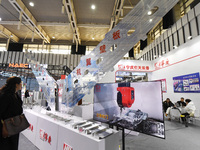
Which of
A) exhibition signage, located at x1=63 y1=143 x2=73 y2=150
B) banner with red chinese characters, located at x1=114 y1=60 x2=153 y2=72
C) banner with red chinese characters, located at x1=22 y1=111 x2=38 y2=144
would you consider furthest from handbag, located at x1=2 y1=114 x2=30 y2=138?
banner with red chinese characters, located at x1=114 y1=60 x2=153 y2=72

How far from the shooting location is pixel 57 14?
7.14 metres

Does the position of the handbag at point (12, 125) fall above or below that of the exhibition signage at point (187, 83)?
below

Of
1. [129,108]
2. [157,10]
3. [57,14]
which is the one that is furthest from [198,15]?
[57,14]

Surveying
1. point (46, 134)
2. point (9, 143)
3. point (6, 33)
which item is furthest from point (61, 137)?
point (6, 33)

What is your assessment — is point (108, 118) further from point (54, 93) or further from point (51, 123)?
point (54, 93)

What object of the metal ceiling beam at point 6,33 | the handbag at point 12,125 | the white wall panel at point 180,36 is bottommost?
the handbag at point 12,125

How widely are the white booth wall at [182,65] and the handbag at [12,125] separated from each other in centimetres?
581

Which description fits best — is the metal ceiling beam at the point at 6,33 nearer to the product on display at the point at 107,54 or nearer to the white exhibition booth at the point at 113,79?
the product on display at the point at 107,54

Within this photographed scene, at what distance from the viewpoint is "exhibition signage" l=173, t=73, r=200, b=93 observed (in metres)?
4.64

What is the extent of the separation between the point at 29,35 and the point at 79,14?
559 cm

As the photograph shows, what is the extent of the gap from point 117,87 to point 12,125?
1386 mm

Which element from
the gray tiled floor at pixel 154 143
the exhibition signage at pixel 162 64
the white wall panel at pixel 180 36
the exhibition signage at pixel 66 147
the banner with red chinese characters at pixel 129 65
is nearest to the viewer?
the exhibition signage at pixel 66 147

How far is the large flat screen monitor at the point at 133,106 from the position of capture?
1.27 meters

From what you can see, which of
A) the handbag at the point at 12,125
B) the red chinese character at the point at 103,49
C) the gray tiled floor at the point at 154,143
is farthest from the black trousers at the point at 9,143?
the red chinese character at the point at 103,49
